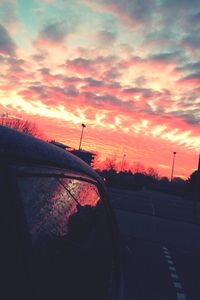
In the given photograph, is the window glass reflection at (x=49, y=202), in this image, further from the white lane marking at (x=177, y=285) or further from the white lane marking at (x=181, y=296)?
the white lane marking at (x=177, y=285)

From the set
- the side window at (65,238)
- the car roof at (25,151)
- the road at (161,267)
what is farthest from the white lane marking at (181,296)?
the car roof at (25,151)

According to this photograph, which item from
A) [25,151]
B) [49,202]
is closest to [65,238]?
[49,202]

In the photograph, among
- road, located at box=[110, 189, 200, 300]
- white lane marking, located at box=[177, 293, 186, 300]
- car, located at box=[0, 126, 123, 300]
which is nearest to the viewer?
car, located at box=[0, 126, 123, 300]

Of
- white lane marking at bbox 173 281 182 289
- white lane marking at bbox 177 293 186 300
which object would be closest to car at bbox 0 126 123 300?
white lane marking at bbox 177 293 186 300

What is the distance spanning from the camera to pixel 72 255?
82.6 inches

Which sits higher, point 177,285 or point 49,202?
point 49,202

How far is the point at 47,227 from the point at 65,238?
1.00 feet

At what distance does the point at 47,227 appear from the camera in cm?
176

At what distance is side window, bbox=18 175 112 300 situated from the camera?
1.58 meters

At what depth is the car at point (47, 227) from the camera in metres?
1.36

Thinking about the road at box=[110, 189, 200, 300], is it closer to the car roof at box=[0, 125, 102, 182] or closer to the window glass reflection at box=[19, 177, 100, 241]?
the window glass reflection at box=[19, 177, 100, 241]

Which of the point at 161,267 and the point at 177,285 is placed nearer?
the point at 177,285

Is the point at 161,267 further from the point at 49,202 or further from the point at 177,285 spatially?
the point at 49,202

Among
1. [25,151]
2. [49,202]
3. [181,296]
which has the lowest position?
[181,296]
